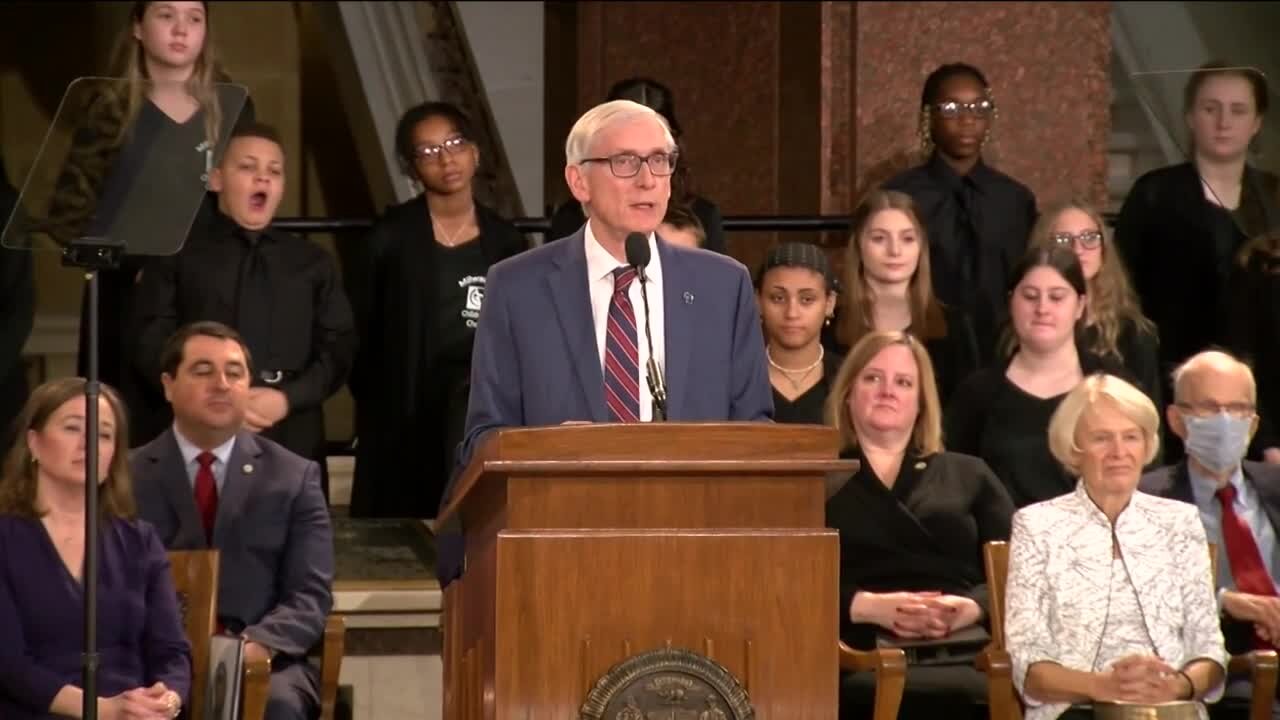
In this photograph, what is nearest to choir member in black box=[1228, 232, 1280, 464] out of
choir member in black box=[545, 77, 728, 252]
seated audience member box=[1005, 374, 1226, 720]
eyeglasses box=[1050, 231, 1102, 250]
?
eyeglasses box=[1050, 231, 1102, 250]

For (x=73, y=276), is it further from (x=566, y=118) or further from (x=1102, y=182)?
(x=1102, y=182)

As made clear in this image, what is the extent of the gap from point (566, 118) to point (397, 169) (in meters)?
0.62

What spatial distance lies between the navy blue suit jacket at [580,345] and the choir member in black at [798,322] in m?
1.98

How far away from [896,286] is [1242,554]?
119cm

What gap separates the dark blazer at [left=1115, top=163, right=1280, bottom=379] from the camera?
648cm

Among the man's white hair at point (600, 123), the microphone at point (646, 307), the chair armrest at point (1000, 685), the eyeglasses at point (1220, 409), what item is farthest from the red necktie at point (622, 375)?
the eyeglasses at point (1220, 409)

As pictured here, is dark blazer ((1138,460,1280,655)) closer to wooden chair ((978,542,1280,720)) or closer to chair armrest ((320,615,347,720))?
wooden chair ((978,542,1280,720))

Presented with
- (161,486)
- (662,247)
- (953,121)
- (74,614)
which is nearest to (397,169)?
(953,121)

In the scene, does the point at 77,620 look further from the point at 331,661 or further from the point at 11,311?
the point at 11,311

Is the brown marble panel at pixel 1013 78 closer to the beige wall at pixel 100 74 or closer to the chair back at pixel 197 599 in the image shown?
the chair back at pixel 197 599

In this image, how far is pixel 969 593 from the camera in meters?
5.42

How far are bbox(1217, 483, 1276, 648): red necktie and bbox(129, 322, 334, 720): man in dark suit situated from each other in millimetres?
2045

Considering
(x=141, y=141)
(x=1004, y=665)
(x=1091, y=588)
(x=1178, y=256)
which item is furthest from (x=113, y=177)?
(x=1178, y=256)

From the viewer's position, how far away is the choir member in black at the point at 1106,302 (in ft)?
20.0
